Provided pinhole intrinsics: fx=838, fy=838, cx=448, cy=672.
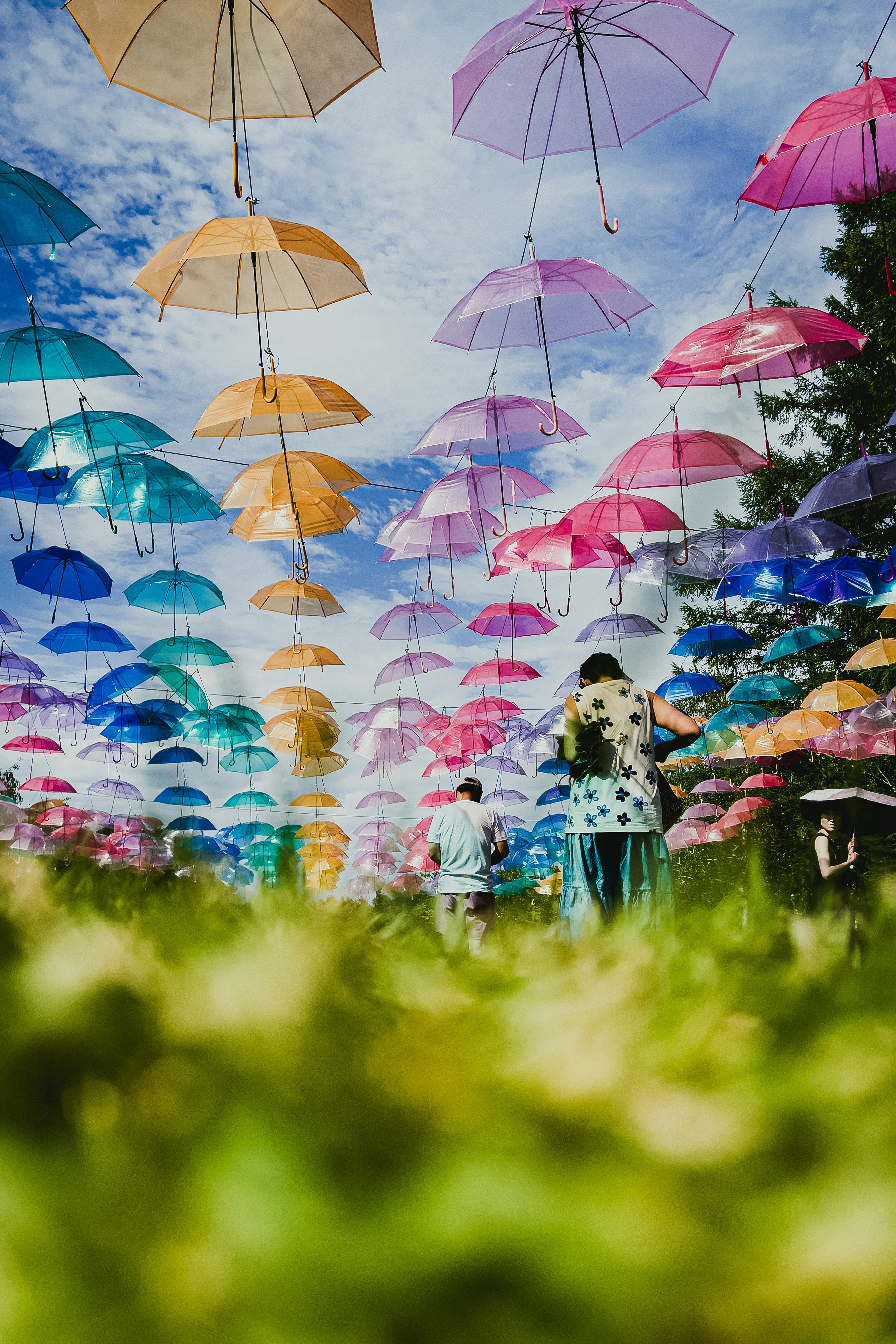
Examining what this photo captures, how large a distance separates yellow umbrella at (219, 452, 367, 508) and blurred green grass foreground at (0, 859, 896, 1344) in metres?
7.55

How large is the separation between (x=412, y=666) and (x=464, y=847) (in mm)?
8252

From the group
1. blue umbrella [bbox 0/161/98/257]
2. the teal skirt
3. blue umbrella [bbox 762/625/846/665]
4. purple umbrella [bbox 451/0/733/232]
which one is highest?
purple umbrella [bbox 451/0/733/232]

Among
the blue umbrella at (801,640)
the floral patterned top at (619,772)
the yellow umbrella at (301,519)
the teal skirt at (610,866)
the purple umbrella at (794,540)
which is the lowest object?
the teal skirt at (610,866)

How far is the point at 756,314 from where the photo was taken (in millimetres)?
5863

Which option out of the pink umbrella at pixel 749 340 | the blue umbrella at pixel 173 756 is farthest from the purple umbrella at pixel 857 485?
the blue umbrella at pixel 173 756

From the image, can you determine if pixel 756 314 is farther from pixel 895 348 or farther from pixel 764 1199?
pixel 895 348

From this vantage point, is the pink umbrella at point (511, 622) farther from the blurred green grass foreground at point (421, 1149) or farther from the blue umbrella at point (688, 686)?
the blurred green grass foreground at point (421, 1149)

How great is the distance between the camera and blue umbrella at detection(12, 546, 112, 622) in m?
10.1

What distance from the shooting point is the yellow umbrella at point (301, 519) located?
337 inches

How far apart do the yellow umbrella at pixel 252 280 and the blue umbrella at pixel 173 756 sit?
9.62 metres

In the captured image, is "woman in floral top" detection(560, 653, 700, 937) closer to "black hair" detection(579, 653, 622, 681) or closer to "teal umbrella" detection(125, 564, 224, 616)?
"black hair" detection(579, 653, 622, 681)

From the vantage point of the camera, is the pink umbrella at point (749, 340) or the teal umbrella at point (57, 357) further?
the teal umbrella at point (57, 357)

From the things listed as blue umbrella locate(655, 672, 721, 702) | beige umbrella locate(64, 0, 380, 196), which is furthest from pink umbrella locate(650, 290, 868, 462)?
blue umbrella locate(655, 672, 721, 702)

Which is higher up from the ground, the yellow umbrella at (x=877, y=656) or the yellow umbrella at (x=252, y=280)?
the yellow umbrella at (x=252, y=280)
